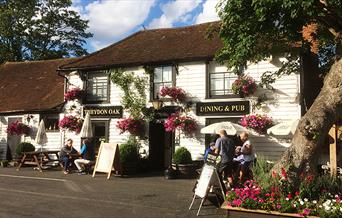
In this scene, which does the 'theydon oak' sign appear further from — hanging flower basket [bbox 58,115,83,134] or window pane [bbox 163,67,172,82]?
hanging flower basket [bbox 58,115,83,134]

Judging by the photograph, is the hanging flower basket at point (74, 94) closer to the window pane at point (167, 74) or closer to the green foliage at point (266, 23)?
the window pane at point (167, 74)

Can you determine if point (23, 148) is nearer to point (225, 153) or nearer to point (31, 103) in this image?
point (31, 103)

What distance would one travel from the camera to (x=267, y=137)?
53.1 feet

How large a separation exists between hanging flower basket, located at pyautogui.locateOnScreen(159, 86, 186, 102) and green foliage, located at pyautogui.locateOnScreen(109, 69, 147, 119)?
4.39ft

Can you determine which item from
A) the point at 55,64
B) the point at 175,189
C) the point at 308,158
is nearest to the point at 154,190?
the point at 175,189

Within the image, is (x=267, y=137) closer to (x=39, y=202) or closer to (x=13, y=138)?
(x=39, y=202)

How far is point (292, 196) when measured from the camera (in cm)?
866

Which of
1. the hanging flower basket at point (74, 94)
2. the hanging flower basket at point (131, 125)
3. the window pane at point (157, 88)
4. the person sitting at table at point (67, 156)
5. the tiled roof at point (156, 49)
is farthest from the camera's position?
the hanging flower basket at point (74, 94)

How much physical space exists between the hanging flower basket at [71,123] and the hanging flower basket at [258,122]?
787 centimetres

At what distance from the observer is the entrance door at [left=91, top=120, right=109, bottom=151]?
19641mm

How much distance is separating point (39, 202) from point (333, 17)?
7931 mm

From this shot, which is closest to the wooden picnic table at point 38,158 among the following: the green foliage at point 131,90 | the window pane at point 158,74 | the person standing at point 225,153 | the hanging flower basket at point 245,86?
the green foliage at point 131,90

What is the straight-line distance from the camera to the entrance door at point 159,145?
18766 millimetres

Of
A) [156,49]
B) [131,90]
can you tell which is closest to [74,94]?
[131,90]
